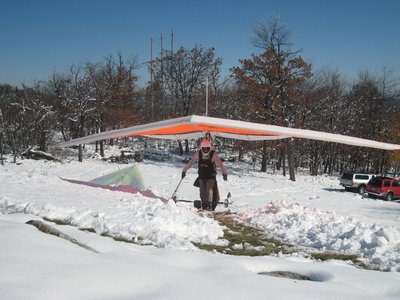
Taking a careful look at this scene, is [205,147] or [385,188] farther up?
[205,147]

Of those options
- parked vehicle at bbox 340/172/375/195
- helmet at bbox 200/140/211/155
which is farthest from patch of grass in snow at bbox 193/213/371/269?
parked vehicle at bbox 340/172/375/195

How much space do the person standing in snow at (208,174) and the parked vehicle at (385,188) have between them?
1838 centimetres

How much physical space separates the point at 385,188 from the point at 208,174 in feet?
61.7

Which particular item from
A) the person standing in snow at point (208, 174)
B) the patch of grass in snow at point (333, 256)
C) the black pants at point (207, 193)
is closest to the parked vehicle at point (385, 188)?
the person standing in snow at point (208, 174)

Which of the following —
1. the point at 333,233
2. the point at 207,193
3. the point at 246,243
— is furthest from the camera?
the point at 207,193

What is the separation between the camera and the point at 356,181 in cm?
2694

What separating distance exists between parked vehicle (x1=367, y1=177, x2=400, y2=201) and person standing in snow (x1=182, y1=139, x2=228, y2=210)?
18376mm

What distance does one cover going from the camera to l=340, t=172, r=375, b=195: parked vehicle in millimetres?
26891

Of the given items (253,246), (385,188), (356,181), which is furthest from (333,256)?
(356,181)

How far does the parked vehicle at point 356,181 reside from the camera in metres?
26.9

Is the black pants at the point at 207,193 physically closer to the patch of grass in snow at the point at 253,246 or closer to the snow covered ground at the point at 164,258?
the snow covered ground at the point at 164,258

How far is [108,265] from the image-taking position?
3.50 meters

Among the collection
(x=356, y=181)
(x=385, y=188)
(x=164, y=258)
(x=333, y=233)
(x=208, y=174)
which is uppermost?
(x=208, y=174)

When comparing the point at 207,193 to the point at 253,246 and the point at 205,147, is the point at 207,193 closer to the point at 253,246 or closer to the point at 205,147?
the point at 205,147
